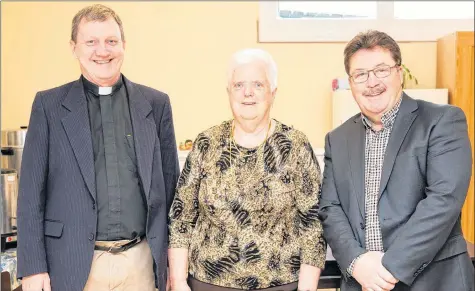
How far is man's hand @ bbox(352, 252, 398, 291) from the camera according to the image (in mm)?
1634

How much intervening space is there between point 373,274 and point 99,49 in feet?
3.90

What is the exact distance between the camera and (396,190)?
168cm

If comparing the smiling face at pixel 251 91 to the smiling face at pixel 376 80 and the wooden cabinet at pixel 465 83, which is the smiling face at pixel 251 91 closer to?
the smiling face at pixel 376 80

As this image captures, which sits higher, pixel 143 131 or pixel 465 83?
pixel 465 83

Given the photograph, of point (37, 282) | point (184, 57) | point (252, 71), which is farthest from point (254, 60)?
point (184, 57)

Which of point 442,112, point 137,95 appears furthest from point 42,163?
point 442,112

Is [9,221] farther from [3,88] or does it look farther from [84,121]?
[3,88]

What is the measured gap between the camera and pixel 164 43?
3.99m

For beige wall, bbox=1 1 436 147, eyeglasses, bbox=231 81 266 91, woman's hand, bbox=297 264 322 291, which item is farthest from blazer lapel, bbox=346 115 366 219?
beige wall, bbox=1 1 436 147

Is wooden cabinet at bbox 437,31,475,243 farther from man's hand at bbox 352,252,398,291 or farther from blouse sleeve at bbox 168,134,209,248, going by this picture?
blouse sleeve at bbox 168,134,209,248

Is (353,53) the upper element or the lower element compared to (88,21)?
lower

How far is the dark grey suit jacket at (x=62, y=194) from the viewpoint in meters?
1.74

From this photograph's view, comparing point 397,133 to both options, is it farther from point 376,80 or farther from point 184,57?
point 184,57

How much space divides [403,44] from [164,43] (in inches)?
72.6
